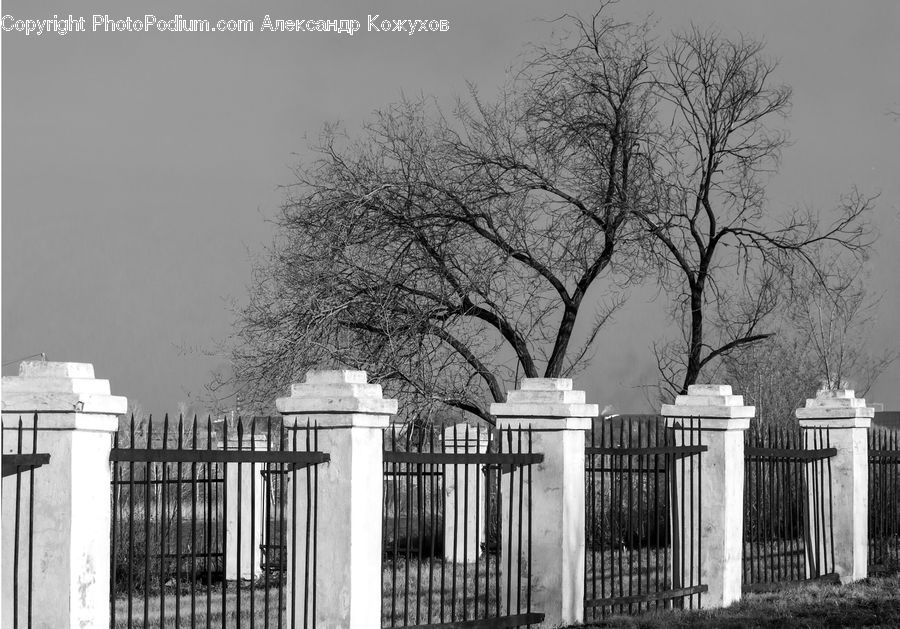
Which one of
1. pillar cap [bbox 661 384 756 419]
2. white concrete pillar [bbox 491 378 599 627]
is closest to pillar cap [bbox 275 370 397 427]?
white concrete pillar [bbox 491 378 599 627]

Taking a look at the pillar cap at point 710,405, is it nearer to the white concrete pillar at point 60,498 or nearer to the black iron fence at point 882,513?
the black iron fence at point 882,513

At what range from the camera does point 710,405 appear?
11055 mm

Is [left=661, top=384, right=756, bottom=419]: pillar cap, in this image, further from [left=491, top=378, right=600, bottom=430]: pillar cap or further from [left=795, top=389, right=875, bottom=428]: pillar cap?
[left=795, top=389, right=875, bottom=428]: pillar cap

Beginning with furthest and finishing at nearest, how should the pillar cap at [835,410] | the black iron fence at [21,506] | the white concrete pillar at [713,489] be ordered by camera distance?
the pillar cap at [835,410] < the white concrete pillar at [713,489] < the black iron fence at [21,506]

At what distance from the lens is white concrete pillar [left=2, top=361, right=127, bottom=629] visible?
223 inches

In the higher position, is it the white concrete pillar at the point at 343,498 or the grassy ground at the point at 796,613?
the white concrete pillar at the point at 343,498

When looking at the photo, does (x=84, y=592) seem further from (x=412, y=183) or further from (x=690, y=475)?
(x=412, y=183)

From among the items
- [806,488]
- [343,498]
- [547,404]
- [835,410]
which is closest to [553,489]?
[547,404]

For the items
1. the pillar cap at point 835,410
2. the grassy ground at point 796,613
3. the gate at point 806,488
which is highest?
the pillar cap at point 835,410

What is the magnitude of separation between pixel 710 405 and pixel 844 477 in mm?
3302

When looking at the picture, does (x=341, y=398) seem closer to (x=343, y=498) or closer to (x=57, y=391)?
(x=343, y=498)

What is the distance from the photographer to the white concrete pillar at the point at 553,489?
9.09m

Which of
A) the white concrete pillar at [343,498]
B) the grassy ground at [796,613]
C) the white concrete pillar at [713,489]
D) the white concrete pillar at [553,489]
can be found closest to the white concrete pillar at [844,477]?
the grassy ground at [796,613]

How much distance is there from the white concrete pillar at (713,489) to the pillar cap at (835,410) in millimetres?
2685
